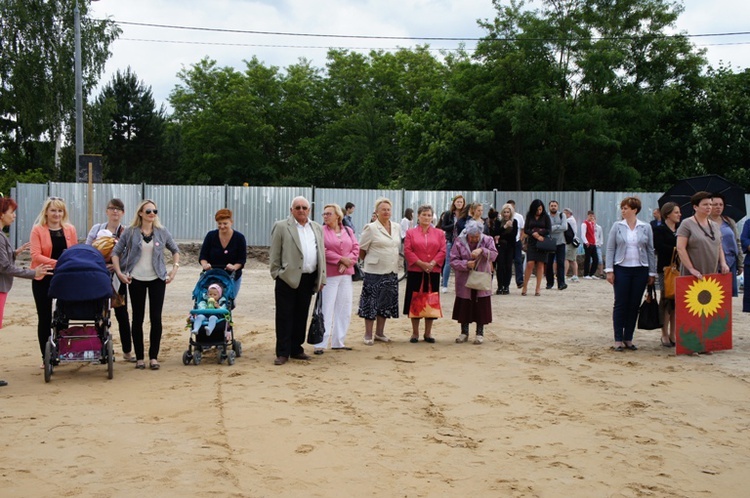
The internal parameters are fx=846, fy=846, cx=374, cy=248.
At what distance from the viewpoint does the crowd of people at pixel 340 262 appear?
364 inches

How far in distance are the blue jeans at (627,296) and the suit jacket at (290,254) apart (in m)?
3.80

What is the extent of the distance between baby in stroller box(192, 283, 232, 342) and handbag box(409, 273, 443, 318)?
2660mm

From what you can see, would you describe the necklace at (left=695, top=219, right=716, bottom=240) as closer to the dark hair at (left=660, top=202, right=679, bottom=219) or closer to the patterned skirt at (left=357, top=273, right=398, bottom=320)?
the dark hair at (left=660, top=202, right=679, bottom=219)

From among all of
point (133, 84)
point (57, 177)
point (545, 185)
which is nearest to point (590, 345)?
point (545, 185)

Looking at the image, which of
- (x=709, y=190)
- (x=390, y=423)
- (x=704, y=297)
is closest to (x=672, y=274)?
(x=704, y=297)

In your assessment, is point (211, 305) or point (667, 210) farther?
point (667, 210)

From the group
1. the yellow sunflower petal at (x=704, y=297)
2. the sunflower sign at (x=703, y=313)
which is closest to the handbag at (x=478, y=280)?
the sunflower sign at (x=703, y=313)

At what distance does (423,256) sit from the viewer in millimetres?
11266

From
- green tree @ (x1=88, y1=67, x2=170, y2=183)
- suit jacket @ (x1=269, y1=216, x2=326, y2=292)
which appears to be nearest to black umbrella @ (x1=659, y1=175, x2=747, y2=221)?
suit jacket @ (x1=269, y1=216, x2=326, y2=292)

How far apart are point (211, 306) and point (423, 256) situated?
3.02 metres

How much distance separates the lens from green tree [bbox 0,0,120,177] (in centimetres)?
3825

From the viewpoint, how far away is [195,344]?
959 centimetres

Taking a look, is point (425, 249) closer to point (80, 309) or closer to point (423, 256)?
point (423, 256)

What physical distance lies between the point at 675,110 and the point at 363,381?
30.4 m
